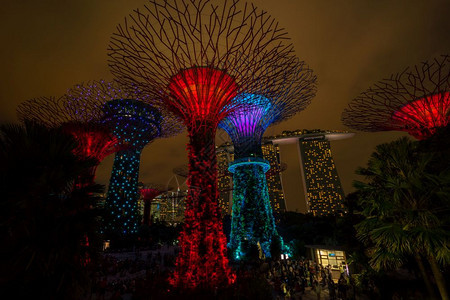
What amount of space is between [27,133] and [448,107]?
20.5 m

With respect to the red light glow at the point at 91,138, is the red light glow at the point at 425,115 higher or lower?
higher

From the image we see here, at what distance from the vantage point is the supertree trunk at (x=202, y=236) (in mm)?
7203

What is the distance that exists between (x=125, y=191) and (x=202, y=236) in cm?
4043

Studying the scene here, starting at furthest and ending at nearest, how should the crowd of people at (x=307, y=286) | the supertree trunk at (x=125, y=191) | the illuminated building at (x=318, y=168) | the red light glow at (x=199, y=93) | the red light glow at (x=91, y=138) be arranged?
the illuminated building at (x=318, y=168) → the supertree trunk at (x=125, y=191) → the red light glow at (x=91, y=138) → the crowd of people at (x=307, y=286) → the red light glow at (x=199, y=93)

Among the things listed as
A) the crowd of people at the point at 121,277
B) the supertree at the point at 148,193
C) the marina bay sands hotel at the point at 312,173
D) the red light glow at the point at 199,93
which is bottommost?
the crowd of people at the point at 121,277

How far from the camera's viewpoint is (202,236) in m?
7.50

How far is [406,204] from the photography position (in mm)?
7145

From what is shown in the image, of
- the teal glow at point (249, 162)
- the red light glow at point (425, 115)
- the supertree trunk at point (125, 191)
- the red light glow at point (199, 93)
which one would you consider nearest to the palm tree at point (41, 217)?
the red light glow at point (199, 93)

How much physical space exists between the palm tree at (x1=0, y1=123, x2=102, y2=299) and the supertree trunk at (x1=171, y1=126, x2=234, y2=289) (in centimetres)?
344

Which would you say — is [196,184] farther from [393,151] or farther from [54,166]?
[393,151]

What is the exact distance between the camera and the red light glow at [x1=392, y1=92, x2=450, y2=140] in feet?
46.0

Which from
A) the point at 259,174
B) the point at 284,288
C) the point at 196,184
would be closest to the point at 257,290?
the point at 196,184

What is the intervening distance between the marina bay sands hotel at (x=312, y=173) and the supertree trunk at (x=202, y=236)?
92899 millimetres

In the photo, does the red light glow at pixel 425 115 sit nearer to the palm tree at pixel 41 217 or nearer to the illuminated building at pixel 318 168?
the palm tree at pixel 41 217
